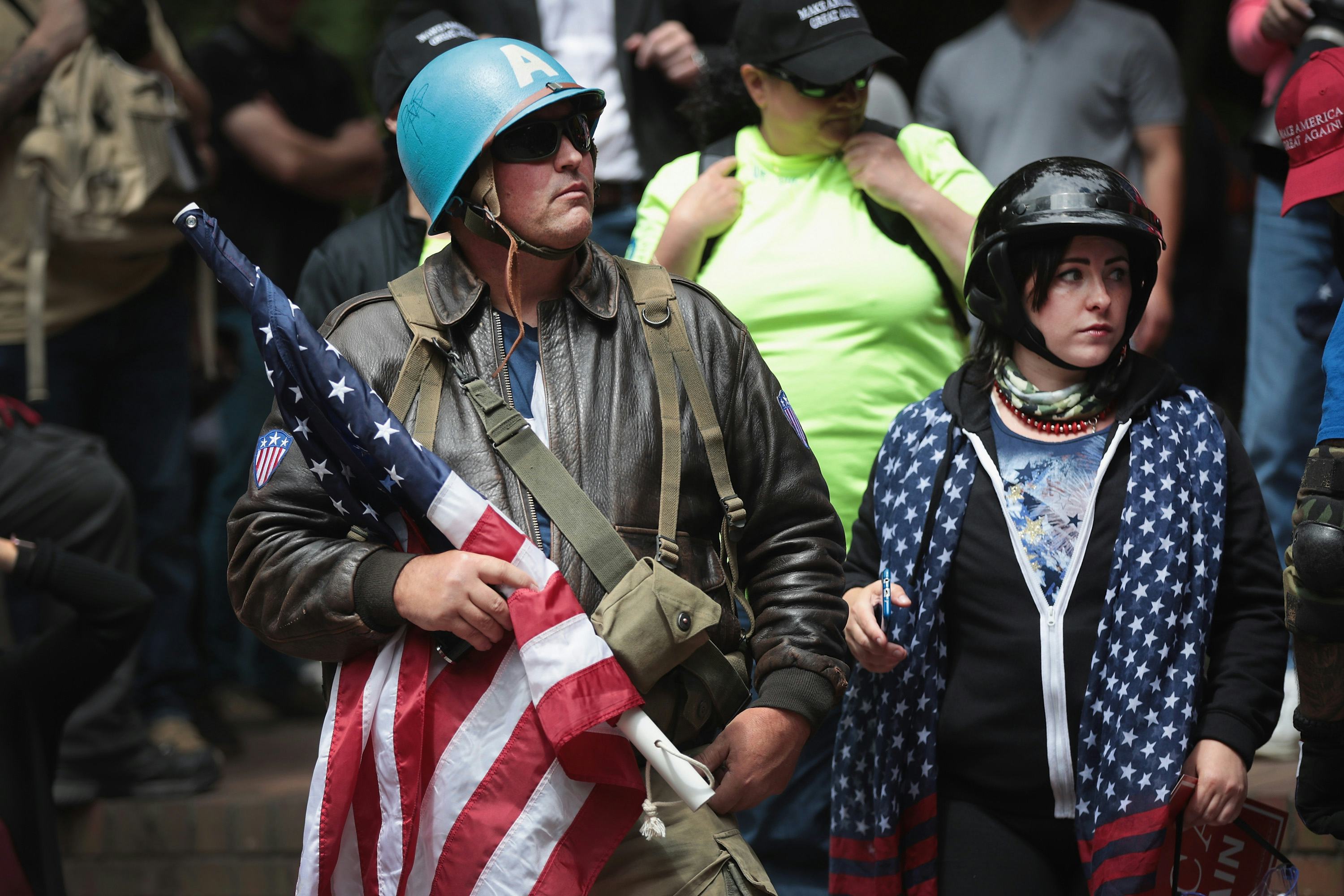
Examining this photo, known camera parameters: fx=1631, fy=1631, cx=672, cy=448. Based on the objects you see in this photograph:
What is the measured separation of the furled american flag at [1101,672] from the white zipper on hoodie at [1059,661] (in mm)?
16

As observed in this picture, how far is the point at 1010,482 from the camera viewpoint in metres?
3.30

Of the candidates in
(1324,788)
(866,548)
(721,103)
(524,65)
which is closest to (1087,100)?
(721,103)

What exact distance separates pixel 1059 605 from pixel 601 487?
1.00 meters

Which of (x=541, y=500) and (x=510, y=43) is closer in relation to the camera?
(x=541, y=500)

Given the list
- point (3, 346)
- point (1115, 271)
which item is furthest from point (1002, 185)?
point (3, 346)

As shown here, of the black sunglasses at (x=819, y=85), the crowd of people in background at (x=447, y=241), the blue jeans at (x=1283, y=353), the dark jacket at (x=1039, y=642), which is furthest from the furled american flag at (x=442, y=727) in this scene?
the blue jeans at (x=1283, y=353)

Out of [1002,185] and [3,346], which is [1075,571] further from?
[3,346]

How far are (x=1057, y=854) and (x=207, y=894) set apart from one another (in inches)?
119

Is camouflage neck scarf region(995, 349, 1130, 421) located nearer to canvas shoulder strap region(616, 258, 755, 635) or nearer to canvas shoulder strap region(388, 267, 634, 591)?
canvas shoulder strap region(616, 258, 755, 635)

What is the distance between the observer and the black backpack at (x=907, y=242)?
13.2 feet

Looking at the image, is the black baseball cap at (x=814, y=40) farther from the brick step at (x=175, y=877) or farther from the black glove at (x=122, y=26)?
the brick step at (x=175, y=877)

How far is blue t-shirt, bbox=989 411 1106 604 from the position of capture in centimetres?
321

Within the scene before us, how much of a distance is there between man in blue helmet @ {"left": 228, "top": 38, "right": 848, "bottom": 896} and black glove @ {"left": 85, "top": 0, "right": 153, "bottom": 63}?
9.00ft

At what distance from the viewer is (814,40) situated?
3992 mm
